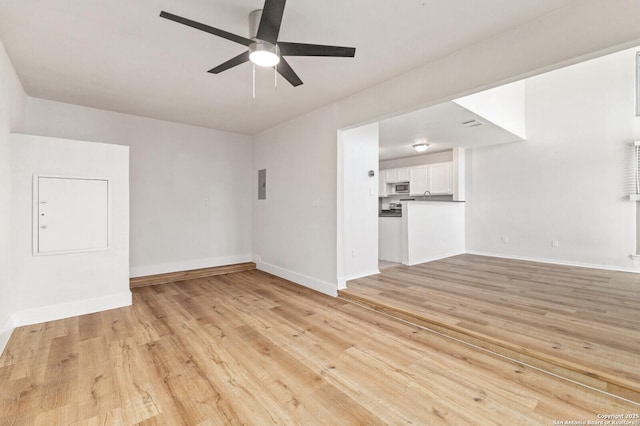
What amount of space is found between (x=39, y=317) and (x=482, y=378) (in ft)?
13.8

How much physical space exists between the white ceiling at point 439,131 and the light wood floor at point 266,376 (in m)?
2.91

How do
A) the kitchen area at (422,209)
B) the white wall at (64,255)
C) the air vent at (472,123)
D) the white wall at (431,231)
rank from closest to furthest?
the white wall at (64,255), the air vent at (472,123), the white wall at (431,231), the kitchen area at (422,209)

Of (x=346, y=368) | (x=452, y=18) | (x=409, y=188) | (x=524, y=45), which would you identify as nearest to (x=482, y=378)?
(x=346, y=368)

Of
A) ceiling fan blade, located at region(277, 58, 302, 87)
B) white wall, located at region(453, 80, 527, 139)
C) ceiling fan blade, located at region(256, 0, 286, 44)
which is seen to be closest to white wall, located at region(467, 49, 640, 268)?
white wall, located at region(453, 80, 527, 139)

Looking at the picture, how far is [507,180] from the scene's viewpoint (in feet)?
20.5

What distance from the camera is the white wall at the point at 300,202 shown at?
3938 mm

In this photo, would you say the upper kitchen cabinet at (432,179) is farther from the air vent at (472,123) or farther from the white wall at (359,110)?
the white wall at (359,110)

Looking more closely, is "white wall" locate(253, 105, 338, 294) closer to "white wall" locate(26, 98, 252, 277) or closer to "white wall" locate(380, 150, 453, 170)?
"white wall" locate(26, 98, 252, 277)

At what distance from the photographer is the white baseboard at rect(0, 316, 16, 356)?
241cm

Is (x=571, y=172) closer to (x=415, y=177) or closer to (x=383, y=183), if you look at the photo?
(x=415, y=177)

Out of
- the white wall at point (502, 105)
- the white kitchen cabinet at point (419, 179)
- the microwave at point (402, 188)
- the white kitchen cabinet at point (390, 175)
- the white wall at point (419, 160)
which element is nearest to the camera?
the white wall at point (502, 105)

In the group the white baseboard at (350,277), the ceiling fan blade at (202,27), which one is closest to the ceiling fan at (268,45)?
the ceiling fan blade at (202,27)

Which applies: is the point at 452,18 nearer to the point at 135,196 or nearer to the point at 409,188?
the point at 135,196

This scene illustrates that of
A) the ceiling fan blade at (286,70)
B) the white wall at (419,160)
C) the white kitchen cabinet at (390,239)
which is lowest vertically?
the white kitchen cabinet at (390,239)
